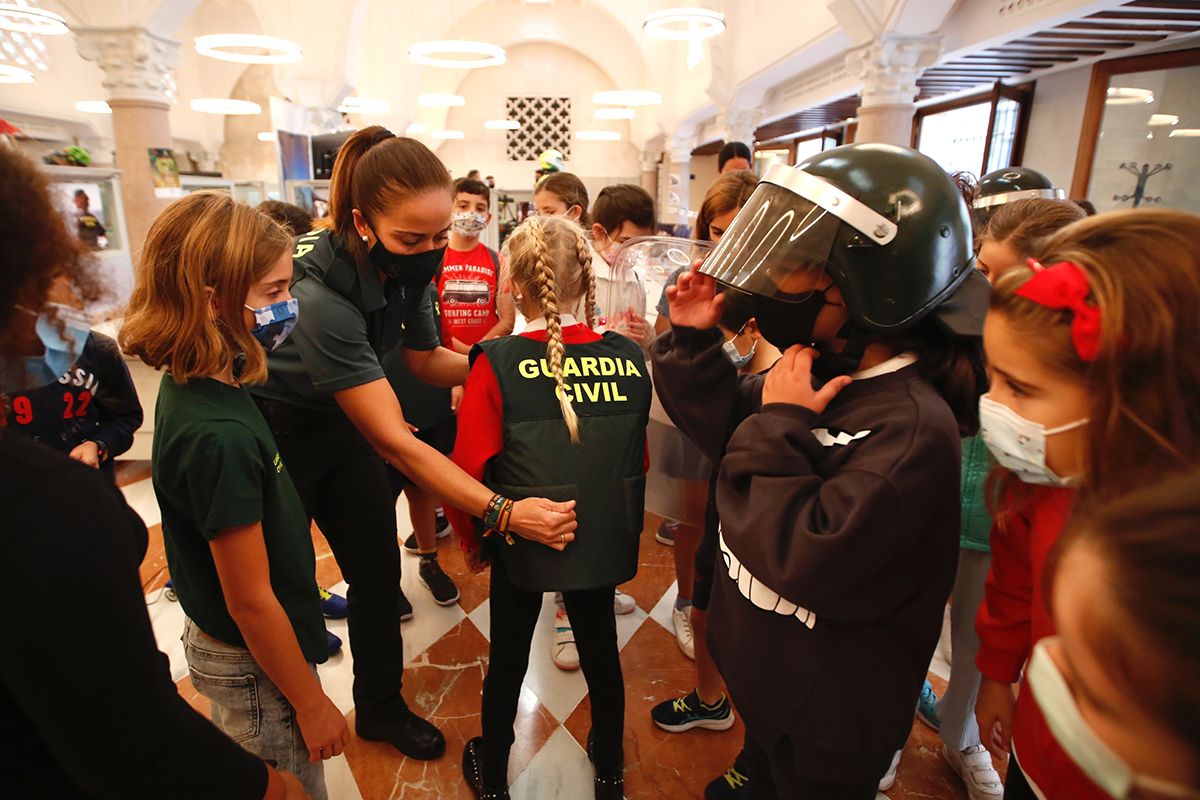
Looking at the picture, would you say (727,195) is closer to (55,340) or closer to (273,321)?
(273,321)

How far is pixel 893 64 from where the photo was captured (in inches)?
217

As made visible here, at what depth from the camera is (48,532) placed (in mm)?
611

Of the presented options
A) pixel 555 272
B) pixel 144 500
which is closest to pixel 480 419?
pixel 555 272

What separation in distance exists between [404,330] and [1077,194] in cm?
596

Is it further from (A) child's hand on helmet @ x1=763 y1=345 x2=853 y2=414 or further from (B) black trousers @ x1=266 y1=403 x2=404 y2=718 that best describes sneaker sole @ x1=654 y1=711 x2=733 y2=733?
(A) child's hand on helmet @ x1=763 y1=345 x2=853 y2=414

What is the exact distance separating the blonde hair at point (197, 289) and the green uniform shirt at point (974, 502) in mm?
1842

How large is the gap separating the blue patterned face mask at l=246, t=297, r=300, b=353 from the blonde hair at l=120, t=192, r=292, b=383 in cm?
5

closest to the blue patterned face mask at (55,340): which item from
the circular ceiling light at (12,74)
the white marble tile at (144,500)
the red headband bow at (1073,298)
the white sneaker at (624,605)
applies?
the red headband bow at (1073,298)

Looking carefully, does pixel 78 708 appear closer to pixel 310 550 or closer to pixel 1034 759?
pixel 310 550

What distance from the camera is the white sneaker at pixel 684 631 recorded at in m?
2.52

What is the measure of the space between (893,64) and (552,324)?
5.49 meters

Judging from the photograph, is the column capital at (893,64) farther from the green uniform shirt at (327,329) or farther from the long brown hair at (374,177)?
the green uniform shirt at (327,329)

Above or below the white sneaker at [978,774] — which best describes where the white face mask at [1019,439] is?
above

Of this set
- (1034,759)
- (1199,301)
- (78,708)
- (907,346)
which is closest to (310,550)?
(78,708)
